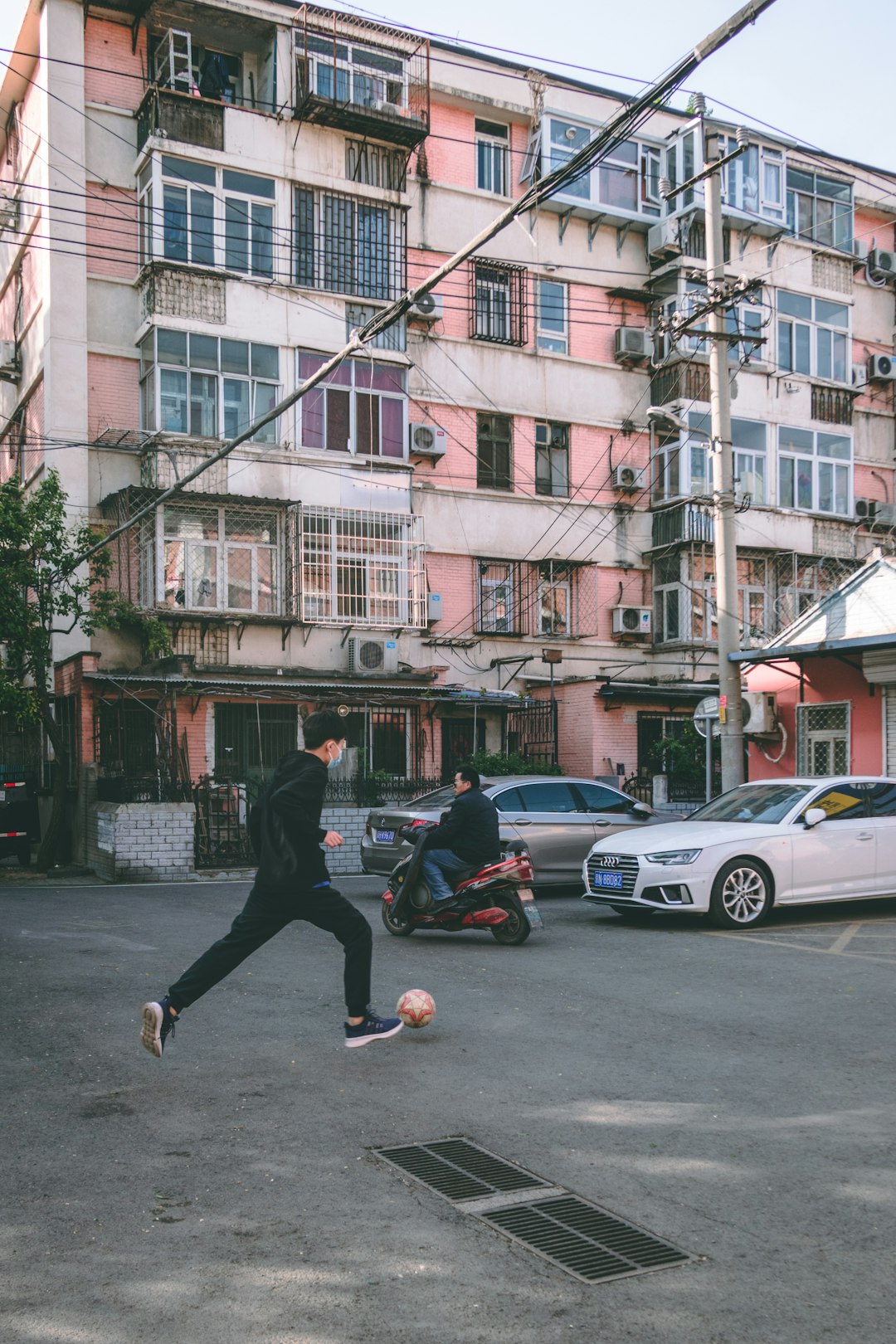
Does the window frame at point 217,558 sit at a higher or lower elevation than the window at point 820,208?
lower

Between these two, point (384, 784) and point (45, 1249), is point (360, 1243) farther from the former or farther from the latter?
point (384, 784)

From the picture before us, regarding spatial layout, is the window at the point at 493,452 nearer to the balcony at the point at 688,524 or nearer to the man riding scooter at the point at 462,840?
the balcony at the point at 688,524

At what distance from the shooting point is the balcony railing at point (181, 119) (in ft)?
78.0

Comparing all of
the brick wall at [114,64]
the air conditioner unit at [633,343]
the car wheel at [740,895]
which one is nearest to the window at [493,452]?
the air conditioner unit at [633,343]

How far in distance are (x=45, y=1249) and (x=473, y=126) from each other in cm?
2833

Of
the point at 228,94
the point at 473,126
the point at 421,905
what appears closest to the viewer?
the point at 421,905

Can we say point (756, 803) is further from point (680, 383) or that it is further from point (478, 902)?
point (680, 383)

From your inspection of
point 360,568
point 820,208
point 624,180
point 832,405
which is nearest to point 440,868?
point 360,568

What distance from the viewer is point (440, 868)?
37.7 ft

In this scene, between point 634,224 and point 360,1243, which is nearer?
point 360,1243

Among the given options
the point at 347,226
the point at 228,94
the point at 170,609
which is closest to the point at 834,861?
the point at 170,609

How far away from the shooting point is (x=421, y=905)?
11555 mm

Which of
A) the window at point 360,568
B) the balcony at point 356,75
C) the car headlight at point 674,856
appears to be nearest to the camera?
the car headlight at point 674,856

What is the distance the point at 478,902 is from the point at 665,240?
72.9 feet
